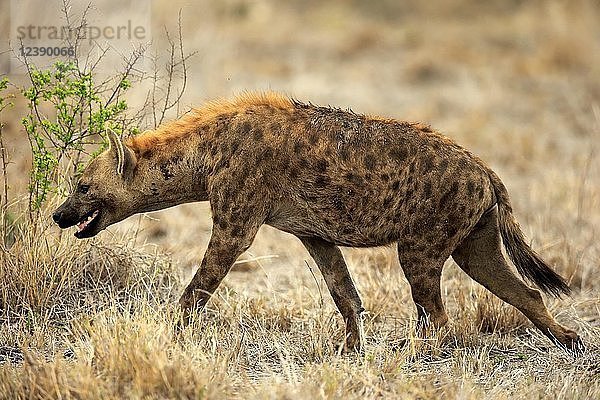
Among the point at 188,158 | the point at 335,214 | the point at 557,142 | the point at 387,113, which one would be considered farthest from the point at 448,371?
the point at 387,113

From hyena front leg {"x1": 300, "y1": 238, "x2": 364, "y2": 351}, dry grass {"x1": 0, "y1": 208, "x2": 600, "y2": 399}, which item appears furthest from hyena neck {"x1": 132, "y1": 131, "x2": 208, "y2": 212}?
hyena front leg {"x1": 300, "y1": 238, "x2": 364, "y2": 351}

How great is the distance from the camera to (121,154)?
5.84 m

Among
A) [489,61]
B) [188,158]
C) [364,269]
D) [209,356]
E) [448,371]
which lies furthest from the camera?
[489,61]

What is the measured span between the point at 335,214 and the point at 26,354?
1.88 metres

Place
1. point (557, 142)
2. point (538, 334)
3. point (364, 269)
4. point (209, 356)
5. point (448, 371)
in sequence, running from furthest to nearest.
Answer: point (557, 142) < point (364, 269) < point (538, 334) < point (448, 371) < point (209, 356)

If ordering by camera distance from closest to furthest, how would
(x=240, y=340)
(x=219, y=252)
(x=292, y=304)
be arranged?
(x=240, y=340), (x=219, y=252), (x=292, y=304)

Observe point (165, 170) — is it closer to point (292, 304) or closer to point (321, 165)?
point (321, 165)

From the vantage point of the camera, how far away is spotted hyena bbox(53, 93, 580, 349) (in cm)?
578

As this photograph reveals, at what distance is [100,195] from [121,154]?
30 cm

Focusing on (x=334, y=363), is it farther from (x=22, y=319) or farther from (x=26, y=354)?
(x=22, y=319)

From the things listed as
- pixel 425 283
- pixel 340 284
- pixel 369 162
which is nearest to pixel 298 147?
pixel 369 162

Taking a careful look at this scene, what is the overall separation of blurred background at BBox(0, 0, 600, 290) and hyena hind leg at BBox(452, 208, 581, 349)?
1.91 m

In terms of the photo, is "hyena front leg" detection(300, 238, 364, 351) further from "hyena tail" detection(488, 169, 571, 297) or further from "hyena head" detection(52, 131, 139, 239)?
"hyena head" detection(52, 131, 139, 239)

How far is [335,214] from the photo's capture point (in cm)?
584
